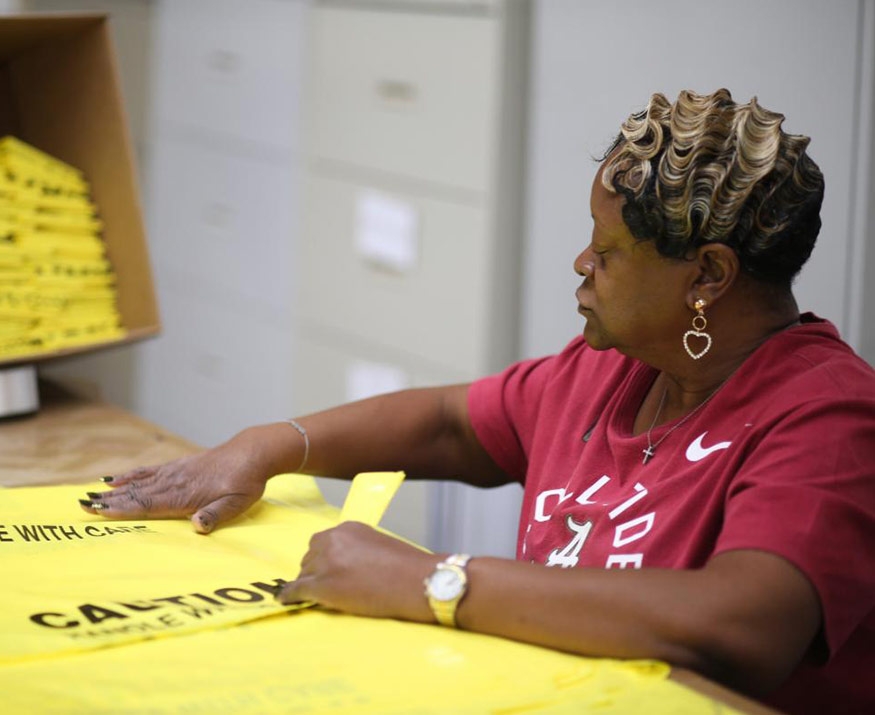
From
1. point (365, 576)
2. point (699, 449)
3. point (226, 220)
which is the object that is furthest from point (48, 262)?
point (226, 220)

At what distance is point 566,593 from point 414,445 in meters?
0.59

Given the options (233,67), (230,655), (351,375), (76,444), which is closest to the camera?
(230,655)

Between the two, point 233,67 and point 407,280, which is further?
point 233,67

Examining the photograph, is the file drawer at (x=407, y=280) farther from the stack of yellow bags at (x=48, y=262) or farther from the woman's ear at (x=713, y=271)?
the woman's ear at (x=713, y=271)

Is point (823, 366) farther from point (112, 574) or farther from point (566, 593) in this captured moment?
point (112, 574)

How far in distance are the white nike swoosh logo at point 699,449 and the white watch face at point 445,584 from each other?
26 cm

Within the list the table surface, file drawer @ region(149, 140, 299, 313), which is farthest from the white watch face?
file drawer @ region(149, 140, 299, 313)

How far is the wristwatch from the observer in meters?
1.02

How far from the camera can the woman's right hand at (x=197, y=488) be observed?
135 cm

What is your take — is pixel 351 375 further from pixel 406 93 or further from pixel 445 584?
pixel 445 584

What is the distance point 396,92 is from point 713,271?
5.60 feet

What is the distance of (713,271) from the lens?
1.15 meters

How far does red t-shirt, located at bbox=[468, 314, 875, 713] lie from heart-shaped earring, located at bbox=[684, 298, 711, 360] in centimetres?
5

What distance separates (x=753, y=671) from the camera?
968 mm
